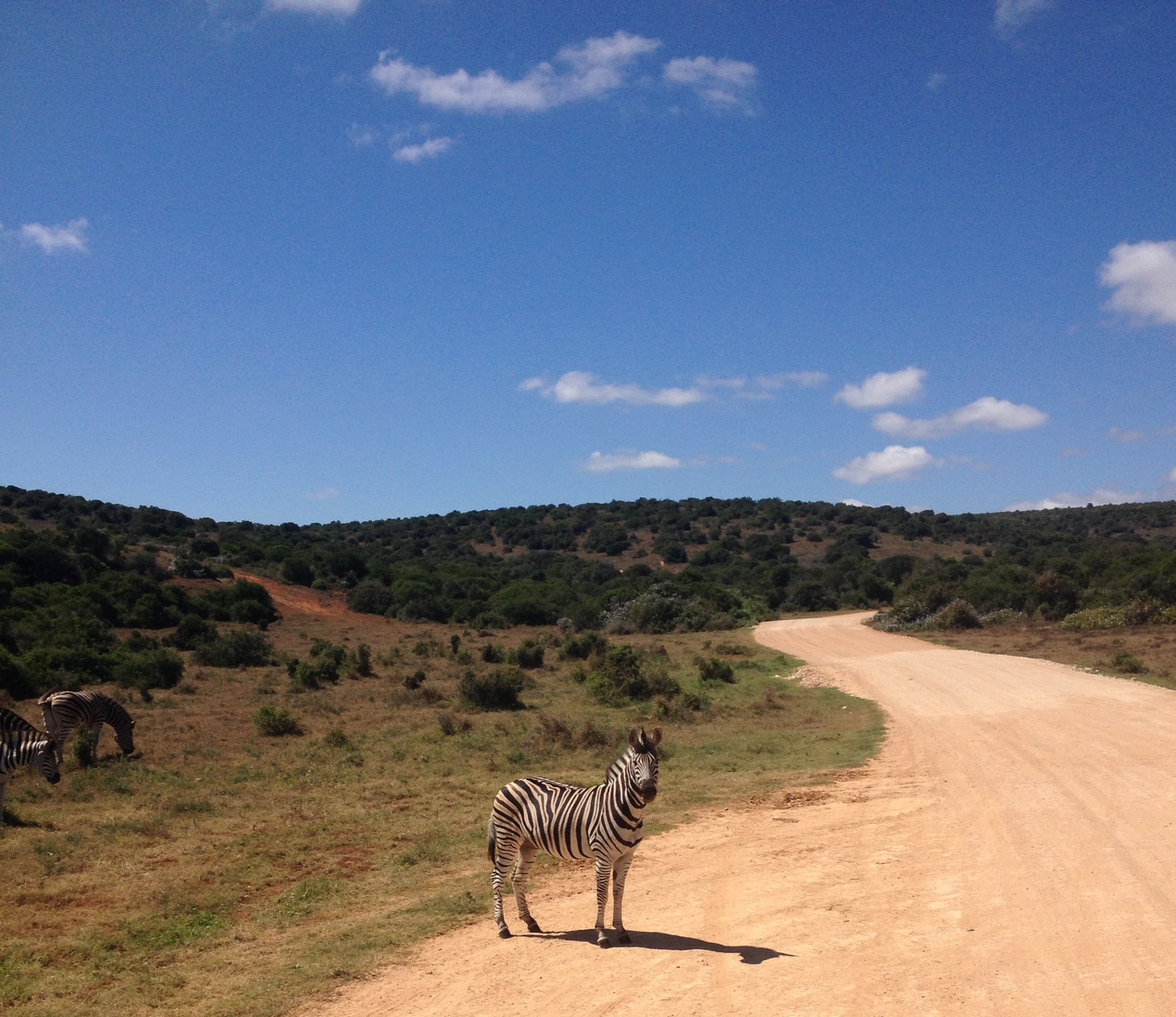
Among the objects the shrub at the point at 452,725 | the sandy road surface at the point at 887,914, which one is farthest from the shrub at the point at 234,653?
the sandy road surface at the point at 887,914

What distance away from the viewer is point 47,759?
14.5 m

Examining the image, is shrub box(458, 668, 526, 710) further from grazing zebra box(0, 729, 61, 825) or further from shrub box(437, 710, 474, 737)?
grazing zebra box(0, 729, 61, 825)

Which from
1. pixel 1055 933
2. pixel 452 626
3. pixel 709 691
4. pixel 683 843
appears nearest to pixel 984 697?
pixel 709 691

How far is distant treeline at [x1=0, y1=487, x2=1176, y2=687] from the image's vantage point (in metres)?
38.7

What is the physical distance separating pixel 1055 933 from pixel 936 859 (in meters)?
2.32

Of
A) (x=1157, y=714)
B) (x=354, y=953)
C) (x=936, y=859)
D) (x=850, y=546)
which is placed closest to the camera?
(x=354, y=953)

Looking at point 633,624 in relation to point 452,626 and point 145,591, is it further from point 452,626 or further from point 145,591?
point 145,591

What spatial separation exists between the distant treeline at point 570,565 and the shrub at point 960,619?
102 inches

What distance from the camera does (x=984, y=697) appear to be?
22.0m

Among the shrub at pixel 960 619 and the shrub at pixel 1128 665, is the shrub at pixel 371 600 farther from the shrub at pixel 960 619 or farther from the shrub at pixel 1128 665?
the shrub at pixel 1128 665

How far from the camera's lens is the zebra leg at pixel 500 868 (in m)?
8.80

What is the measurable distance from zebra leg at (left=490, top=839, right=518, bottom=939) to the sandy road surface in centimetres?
24

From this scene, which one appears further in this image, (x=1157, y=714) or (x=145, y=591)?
(x=145, y=591)

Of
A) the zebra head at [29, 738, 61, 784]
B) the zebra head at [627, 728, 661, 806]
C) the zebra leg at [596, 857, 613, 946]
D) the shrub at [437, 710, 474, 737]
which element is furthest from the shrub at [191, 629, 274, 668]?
the zebra head at [627, 728, 661, 806]
